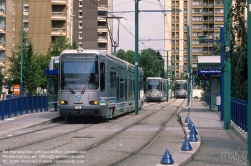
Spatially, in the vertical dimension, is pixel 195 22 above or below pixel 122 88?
above

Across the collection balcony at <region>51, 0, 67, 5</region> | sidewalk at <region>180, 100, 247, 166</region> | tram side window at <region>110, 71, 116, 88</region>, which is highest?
balcony at <region>51, 0, 67, 5</region>

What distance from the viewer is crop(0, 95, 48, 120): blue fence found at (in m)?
26.9

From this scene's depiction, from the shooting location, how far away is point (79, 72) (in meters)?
24.0

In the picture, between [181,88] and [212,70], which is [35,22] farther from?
[212,70]

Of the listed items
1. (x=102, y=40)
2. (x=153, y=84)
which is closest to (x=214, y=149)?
(x=153, y=84)

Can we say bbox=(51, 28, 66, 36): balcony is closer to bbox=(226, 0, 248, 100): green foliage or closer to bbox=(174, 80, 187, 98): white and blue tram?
bbox=(174, 80, 187, 98): white and blue tram

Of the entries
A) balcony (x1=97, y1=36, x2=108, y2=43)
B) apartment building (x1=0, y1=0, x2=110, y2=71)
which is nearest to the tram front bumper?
apartment building (x1=0, y1=0, x2=110, y2=71)

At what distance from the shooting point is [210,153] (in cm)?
1359

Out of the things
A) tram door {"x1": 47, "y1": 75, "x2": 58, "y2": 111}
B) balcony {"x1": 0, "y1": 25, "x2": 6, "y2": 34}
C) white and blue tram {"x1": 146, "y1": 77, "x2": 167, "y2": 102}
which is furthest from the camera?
balcony {"x1": 0, "y1": 25, "x2": 6, "y2": 34}

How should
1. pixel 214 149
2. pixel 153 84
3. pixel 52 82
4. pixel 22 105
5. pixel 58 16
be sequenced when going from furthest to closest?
pixel 58 16 < pixel 153 84 < pixel 52 82 < pixel 22 105 < pixel 214 149

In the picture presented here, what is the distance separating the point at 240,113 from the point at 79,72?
7.31 m

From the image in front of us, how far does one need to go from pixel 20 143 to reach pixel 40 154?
283 centimetres

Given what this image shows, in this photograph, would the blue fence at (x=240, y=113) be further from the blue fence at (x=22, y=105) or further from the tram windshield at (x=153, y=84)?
the tram windshield at (x=153, y=84)

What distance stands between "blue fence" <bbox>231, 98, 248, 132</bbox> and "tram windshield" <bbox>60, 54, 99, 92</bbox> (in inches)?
232
